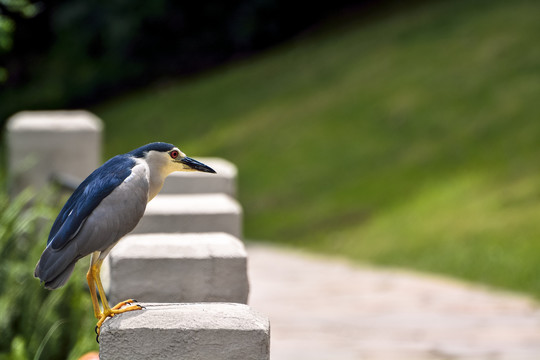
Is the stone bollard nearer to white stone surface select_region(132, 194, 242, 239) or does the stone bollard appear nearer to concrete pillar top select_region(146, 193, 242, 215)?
concrete pillar top select_region(146, 193, 242, 215)

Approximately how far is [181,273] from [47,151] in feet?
13.6

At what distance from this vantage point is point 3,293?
21.8 ft

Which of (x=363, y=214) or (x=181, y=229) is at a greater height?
(x=363, y=214)

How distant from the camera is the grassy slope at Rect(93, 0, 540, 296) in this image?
43.1 feet

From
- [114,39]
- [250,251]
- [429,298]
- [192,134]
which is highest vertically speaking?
[114,39]

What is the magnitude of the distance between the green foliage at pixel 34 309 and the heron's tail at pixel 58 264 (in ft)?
7.56

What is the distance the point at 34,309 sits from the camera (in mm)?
6551

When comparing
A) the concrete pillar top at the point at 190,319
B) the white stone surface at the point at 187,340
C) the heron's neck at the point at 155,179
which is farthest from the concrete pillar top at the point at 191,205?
the white stone surface at the point at 187,340

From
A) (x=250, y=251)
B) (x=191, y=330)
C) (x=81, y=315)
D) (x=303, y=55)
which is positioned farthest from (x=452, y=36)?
(x=191, y=330)

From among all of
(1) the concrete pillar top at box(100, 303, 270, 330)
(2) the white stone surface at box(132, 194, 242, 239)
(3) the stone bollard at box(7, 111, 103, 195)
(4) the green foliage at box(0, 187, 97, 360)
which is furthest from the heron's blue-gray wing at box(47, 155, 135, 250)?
(3) the stone bollard at box(7, 111, 103, 195)

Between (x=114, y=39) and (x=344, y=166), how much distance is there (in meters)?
12.6

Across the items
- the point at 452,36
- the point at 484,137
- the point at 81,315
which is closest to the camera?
the point at 81,315

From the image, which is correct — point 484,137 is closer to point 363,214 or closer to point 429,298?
point 363,214

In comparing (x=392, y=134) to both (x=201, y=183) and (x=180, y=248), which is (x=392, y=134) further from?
(x=180, y=248)
